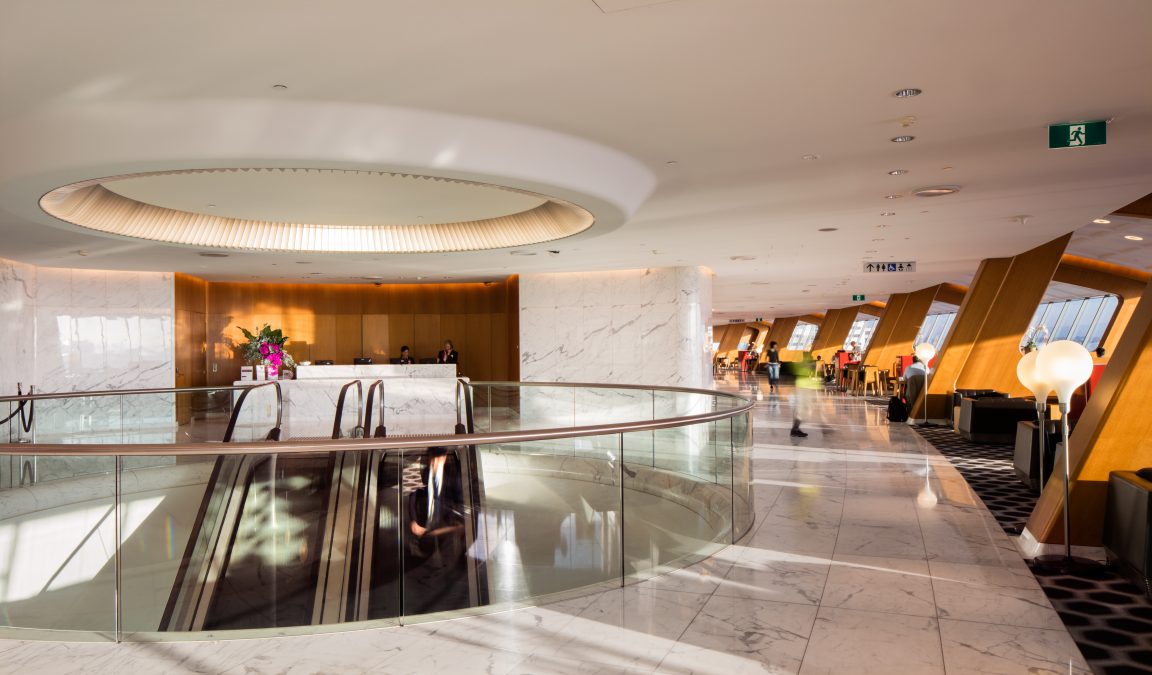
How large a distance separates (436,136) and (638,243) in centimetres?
690

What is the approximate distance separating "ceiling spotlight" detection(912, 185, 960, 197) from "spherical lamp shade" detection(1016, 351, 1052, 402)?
90.0 inches

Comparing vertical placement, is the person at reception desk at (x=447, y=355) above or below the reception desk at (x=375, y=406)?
above

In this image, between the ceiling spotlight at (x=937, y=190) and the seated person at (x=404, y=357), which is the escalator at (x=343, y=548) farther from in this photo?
the seated person at (x=404, y=357)

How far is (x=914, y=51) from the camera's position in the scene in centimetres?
439

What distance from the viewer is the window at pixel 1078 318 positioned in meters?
23.2

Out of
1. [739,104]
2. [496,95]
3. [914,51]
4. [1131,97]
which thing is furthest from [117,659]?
[1131,97]

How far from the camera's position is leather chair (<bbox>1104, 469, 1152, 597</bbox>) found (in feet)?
15.7

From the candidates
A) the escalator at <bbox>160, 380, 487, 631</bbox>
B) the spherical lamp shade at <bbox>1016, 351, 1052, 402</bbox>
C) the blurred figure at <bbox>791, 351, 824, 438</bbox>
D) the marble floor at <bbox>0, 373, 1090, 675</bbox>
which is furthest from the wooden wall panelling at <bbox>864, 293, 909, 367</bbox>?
the escalator at <bbox>160, 380, 487, 631</bbox>

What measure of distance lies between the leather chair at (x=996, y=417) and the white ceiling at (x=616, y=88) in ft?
14.3

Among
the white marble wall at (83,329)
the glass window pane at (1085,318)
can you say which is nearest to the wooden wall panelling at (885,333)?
the glass window pane at (1085,318)

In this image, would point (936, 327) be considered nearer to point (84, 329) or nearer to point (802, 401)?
point (802, 401)

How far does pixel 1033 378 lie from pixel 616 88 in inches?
169

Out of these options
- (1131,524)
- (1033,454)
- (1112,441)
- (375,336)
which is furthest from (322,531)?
(375,336)

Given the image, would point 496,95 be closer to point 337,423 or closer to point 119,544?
point 119,544
